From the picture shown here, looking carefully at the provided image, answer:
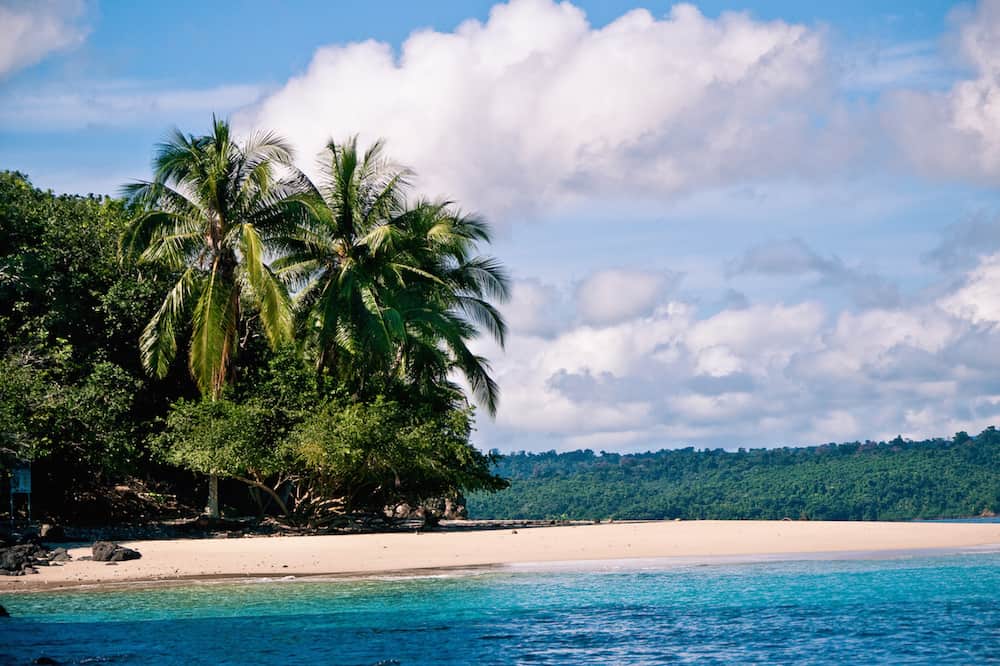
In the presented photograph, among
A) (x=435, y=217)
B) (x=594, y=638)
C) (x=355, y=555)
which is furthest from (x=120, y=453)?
(x=594, y=638)

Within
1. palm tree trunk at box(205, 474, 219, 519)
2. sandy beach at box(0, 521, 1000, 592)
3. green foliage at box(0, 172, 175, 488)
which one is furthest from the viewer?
palm tree trunk at box(205, 474, 219, 519)

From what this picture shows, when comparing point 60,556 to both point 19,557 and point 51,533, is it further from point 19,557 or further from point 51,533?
point 51,533

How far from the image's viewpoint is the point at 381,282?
28.2 meters

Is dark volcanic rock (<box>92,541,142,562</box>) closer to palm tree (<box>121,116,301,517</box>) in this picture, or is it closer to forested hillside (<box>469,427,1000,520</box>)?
palm tree (<box>121,116,301,517</box>)

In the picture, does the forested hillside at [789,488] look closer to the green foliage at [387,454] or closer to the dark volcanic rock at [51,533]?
the green foliage at [387,454]

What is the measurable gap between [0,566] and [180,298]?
9360mm

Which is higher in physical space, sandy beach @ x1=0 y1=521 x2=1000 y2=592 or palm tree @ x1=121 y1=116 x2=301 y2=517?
palm tree @ x1=121 y1=116 x2=301 y2=517

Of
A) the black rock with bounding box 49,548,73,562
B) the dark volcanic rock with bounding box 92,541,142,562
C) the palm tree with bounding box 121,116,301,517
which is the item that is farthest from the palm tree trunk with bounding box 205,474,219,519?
the black rock with bounding box 49,548,73,562

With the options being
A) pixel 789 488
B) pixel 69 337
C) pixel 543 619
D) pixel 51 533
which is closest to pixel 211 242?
pixel 69 337

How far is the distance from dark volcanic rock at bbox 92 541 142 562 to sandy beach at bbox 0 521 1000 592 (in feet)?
0.67

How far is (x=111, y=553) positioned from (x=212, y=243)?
9412 millimetres

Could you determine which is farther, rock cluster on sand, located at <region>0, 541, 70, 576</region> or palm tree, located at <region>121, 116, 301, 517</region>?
palm tree, located at <region>121, 116, 301, 517</region>

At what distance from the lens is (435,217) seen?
29750 mm

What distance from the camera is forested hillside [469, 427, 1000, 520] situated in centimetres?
5506
